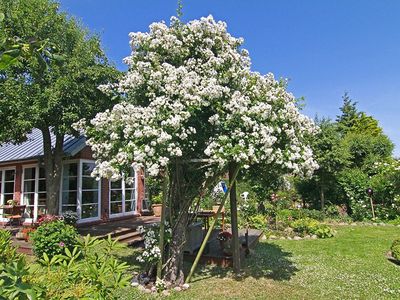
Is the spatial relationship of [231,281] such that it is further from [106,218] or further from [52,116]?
[106,218]

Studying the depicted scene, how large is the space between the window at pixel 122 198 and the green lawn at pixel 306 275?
208 inches

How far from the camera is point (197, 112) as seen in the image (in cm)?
629

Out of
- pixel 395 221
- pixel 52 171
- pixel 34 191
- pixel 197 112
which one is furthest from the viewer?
pixel 395 221

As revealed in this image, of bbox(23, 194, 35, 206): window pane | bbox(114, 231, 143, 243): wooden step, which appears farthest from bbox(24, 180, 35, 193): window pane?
bbox(114, 231, 143, 243): wooden step

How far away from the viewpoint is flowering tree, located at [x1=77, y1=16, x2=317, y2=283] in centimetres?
554

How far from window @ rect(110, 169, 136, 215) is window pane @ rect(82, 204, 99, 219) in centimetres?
96

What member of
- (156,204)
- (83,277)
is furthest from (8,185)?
(83,277)

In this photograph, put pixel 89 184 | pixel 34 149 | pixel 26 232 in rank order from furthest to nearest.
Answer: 1. pixel 34 149
2. pixel 89 184
3. pixel 26 232

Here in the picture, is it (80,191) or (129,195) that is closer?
(80,191)

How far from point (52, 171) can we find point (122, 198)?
4061 mm

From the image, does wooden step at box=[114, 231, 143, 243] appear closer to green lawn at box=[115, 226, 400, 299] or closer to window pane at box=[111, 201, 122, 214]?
green lawn at box=[115, 226, 400, 299]

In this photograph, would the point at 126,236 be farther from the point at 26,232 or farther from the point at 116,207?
the point at 116,207

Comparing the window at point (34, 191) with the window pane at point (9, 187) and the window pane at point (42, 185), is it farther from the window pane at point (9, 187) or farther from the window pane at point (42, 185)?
the window pane at point (9, 187)

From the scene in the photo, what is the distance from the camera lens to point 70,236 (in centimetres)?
827
